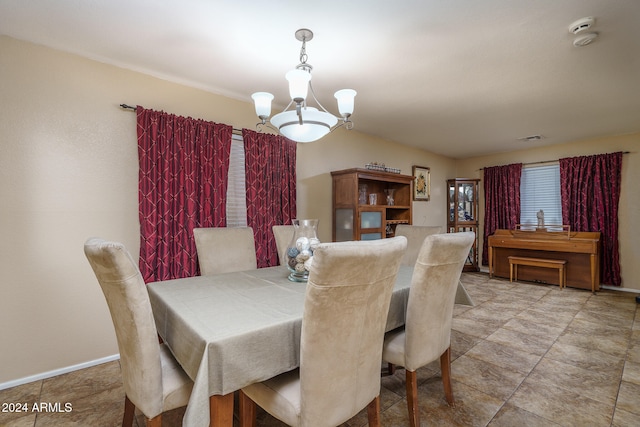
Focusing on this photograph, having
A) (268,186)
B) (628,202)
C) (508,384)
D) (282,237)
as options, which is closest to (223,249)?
(282,237)

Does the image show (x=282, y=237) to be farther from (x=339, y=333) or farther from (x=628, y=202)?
(x=628, y=202)

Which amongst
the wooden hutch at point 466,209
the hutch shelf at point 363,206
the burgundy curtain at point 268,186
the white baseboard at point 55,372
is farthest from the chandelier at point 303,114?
the wooden hutch at point 466,209

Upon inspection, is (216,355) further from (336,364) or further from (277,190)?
(277,190)

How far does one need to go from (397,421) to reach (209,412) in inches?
43.6

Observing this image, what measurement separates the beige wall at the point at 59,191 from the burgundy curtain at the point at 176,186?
0.12m

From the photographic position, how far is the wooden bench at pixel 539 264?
14.8 ft

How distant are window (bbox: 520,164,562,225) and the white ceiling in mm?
2011

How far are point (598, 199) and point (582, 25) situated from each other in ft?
12.9

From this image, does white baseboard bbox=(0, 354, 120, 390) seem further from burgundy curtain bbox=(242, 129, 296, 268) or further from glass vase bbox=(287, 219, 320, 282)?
glass vase bbox=(287, 219, 320, 282)

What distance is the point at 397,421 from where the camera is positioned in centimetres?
164

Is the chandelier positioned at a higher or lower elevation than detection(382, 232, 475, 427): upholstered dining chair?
higher

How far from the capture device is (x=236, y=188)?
3.07 m

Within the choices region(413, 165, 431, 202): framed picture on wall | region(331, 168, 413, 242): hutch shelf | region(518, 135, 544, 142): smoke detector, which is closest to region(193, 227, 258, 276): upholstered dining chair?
region(331, 168, 413, 242): hutch shelf

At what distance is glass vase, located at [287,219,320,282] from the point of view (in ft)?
6.09
